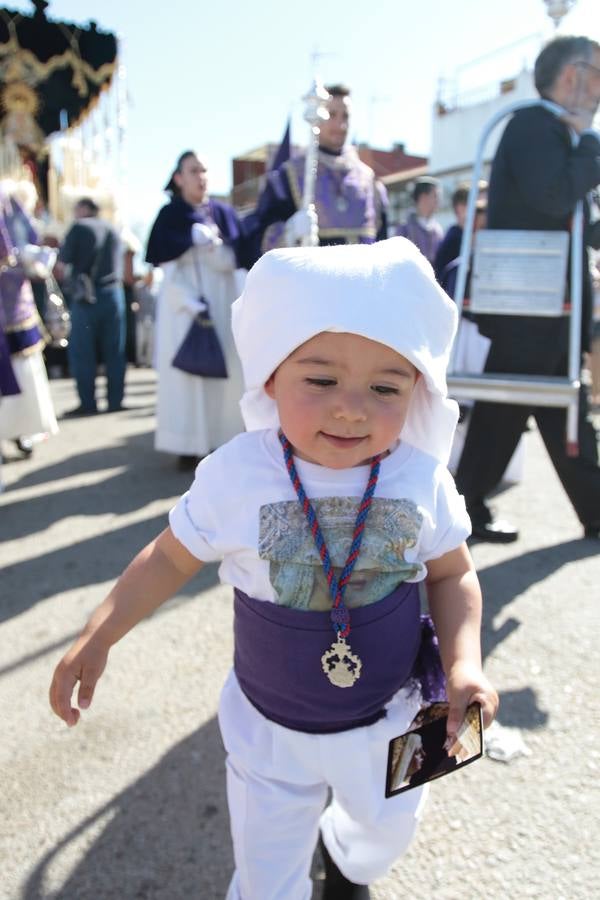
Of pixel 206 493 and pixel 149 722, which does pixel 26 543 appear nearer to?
pixel 149 722

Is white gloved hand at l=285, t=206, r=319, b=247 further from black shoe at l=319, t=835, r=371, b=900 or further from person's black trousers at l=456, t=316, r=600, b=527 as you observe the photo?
black shoe at l=319, t=835, r=371, b=900

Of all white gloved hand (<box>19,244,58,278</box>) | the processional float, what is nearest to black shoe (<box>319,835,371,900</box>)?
white gloved hand (<box>19,244,58,278</box>)

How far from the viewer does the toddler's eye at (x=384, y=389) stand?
1121mm

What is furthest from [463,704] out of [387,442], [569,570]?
[569,570]

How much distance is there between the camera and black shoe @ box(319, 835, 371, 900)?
4.58 feet

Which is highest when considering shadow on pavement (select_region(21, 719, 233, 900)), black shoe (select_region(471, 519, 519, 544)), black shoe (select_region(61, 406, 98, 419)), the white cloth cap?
the white cloth cap

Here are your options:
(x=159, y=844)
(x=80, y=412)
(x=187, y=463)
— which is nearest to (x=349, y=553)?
(x=159, y=844)

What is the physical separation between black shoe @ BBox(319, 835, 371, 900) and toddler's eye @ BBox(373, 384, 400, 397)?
947mm

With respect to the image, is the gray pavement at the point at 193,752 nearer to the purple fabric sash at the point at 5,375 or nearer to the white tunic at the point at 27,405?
the purple fabric sash at the point at 5,375

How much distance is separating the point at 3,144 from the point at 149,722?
16313mm

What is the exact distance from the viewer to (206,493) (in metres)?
1.23

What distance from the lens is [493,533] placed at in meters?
3.24

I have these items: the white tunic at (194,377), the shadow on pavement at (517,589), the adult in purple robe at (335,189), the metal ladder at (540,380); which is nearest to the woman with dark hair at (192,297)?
the white tunic at (194,377)

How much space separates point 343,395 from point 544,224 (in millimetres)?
2130
